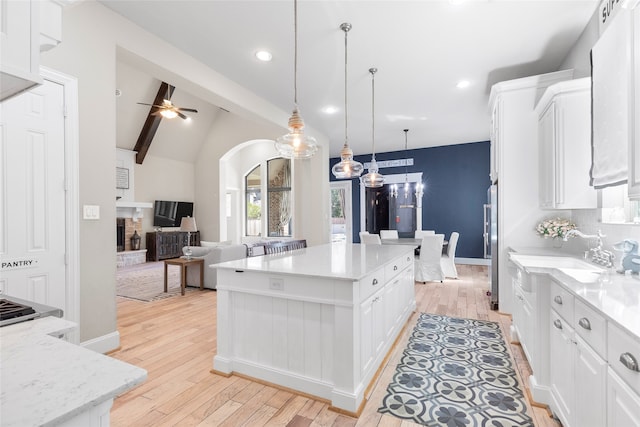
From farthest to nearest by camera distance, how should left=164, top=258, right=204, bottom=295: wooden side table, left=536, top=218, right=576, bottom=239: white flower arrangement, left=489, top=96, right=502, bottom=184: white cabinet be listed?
1. left=164, top=258, right=204, bottom=295: wooden side table
2. left=489, top=96, right=502, bottom=184: white cabinet
3. left=536, top=218, right=576, bottom=239: white flower arrangement

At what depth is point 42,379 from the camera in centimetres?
69

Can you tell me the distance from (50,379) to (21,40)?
74cm

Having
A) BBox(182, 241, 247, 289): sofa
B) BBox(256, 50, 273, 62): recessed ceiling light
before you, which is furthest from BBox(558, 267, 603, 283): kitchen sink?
BBox(182, 241, 247, 289): sofa

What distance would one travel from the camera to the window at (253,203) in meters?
10.5

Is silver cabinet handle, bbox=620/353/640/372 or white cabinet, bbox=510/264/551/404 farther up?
silver cabinet handle, bbox=620/353/640/372

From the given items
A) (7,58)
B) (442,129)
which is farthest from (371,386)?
(442,129)

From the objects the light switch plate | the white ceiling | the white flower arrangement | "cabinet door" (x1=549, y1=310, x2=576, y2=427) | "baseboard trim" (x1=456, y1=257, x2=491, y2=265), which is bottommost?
"baseboard trim" (x1=456, y1=257, x2=491, y2=265)

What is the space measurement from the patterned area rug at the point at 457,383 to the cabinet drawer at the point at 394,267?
69cm

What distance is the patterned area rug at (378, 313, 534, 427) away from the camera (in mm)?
1879

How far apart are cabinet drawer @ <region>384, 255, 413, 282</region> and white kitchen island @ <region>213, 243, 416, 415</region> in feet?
0.17

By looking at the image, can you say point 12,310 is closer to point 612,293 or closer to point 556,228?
point 612,293

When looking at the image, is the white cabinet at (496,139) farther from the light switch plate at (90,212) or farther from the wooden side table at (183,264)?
the wooden side table at (183,264)

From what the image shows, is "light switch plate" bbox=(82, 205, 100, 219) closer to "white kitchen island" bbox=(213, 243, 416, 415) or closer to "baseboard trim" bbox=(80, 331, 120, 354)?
"baseboard trim" bbox=(80, 331, 120, 354)

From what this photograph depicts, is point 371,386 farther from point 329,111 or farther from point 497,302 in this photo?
point 329,111
